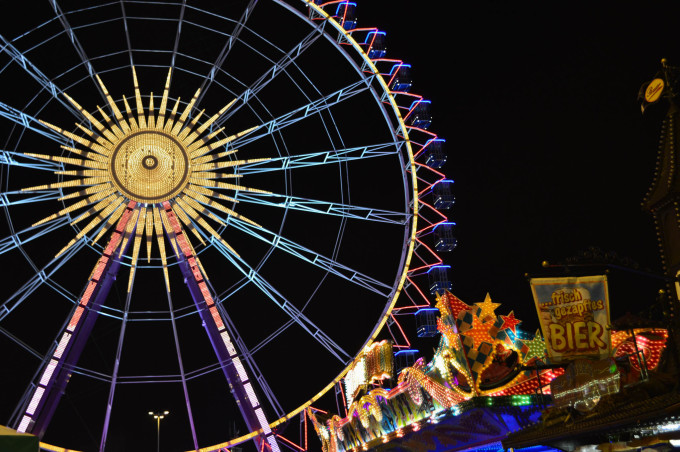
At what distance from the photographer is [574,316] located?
11008 mm

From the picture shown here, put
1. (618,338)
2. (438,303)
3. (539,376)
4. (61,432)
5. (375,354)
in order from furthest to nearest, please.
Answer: (61,432) < (375,354) < (438,303) < (539,376) < (618,338)

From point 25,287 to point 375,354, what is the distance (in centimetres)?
827

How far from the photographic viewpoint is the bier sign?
10.8 meters

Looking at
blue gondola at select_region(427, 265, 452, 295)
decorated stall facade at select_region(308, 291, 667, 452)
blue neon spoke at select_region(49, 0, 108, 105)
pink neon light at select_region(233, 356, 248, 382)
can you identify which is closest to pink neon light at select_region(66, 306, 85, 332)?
pink neon light at select_region(233, 356, 248, 382)

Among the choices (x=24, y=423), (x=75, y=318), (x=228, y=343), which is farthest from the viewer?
(x=228, y=343)

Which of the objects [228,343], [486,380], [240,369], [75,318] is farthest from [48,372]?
[486,380]

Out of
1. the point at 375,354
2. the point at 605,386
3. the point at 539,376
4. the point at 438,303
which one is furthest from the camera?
the point at 375,354

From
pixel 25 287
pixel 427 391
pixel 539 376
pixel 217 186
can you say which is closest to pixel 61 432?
pixel 25 287

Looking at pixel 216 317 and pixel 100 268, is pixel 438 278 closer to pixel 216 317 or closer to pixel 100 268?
pixel 216 317

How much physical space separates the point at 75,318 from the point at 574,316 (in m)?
10.8

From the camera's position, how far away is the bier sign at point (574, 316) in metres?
10.8

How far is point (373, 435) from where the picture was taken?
1775 cm

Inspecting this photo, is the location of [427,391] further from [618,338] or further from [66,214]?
[66,214]

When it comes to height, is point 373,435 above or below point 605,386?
below
